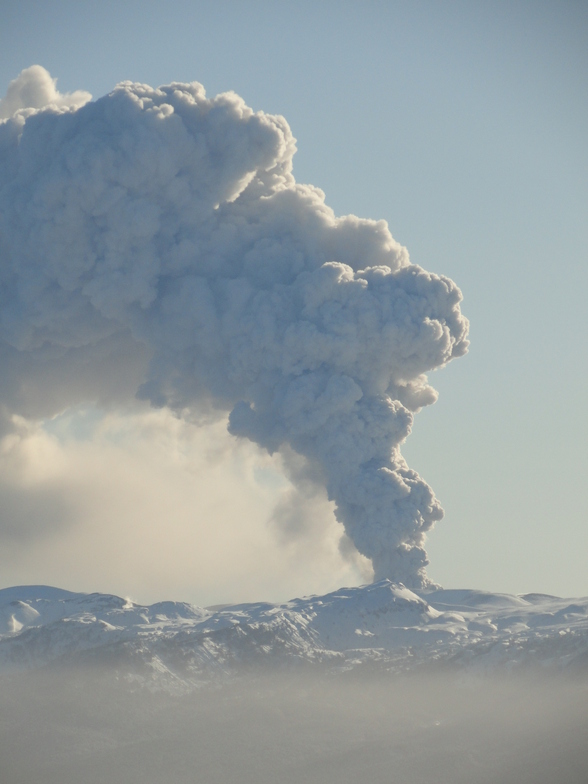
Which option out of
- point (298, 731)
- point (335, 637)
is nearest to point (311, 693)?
point (298, 731)

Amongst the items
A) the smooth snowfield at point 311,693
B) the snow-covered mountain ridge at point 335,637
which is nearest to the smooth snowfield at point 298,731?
the smooth snowfield at point 311,693

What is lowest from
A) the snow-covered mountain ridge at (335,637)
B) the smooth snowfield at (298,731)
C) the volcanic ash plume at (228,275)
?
the smooth snowfield at (298,731)

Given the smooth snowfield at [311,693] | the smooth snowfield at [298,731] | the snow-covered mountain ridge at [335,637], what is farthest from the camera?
the snow-covered mountain ridge at [335,637]

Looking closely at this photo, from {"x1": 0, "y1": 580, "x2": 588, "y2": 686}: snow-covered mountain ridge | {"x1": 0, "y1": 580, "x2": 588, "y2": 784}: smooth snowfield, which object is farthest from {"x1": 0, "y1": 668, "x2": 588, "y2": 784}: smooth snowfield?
{"x1": 0, "y1": 580, "x2": 588, "y2": 686}: snow-covered mountain ridge

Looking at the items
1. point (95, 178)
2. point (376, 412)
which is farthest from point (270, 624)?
point (95, 178)

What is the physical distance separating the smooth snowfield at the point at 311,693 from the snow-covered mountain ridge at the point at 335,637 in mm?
156

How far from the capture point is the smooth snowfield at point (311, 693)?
96750 mm

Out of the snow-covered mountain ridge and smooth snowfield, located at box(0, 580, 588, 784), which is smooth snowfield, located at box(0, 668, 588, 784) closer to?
smooth snowfield, located at box(0, 580, 588, 784)

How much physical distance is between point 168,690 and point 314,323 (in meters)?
29.3

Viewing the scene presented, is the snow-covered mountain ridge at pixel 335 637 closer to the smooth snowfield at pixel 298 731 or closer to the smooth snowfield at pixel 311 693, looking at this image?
the smooth snowfield at pixel 311 693

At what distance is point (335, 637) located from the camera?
115m

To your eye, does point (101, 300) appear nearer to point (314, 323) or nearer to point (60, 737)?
point (314, 323)

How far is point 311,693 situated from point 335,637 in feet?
26.2

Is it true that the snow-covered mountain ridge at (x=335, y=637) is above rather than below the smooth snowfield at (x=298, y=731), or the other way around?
above
